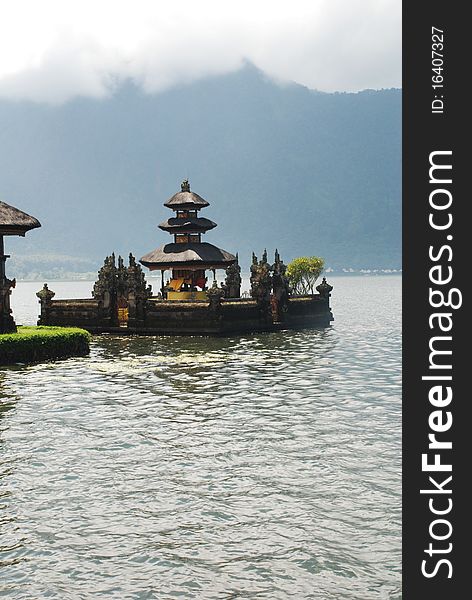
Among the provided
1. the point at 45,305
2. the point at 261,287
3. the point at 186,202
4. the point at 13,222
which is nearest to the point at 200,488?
the point at 13,222

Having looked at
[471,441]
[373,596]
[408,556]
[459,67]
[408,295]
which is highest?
[459,67]

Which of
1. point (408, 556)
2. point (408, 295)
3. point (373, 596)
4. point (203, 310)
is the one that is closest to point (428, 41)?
point (408, 295)

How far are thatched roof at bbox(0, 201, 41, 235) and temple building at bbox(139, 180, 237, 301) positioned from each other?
817 inches

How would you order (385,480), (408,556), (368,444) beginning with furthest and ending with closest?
(368,444)
(385,480)
(408,556)

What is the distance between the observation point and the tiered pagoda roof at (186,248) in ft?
198

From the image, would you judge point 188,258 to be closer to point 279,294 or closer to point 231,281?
point 231,281

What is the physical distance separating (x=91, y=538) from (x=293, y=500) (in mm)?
3892

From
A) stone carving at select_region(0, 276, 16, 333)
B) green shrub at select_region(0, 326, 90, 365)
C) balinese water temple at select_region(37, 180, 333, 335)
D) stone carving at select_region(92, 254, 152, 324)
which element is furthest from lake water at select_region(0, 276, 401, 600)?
stone carving at select_region(92, 254, 152, 324)

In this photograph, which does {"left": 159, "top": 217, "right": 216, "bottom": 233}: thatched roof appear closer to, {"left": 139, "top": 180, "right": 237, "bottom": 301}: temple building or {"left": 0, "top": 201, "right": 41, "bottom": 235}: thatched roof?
{"left": 139, "top": 180, "right": 237, "bottom": 301}: temple building

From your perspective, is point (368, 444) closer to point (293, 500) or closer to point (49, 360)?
point (293, 500)

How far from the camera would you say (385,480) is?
638 inches

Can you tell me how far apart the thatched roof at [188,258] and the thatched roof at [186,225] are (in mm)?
1227

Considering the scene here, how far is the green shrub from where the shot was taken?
3644 centimetres

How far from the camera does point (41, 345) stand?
37625 millimetres
